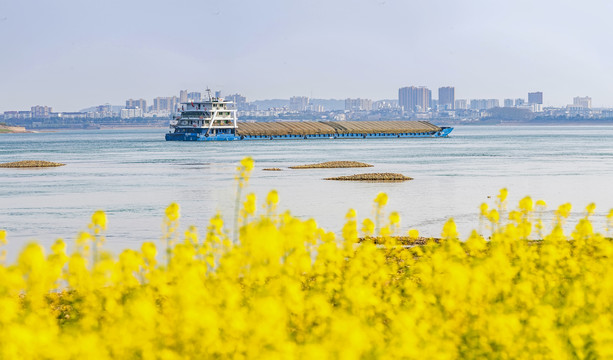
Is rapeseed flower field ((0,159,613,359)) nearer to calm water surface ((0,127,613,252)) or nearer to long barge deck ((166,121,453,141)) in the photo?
calm water surface ((0,127,613,252))

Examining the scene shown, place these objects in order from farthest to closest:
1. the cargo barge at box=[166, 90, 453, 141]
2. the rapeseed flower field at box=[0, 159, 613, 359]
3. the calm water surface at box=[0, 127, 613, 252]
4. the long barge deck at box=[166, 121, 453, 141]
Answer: the long barge deck at box=[166, 121, 453, 141] → the cargo barge at box=[166, 90, 453, 141] → the calm water surface at box=[0, 127, 613, 252] → the rapeseed flower field at box=[0, 159, 613, 359]

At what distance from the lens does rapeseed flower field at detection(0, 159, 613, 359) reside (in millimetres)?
5375

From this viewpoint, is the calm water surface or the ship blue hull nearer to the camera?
the calm water surface

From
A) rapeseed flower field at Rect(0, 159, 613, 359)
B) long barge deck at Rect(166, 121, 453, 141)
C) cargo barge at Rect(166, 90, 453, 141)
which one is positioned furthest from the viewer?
long barge deck at Rect(166, 121, 453, 141)

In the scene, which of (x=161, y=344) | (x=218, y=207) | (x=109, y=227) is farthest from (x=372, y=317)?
(x=218, y=207)

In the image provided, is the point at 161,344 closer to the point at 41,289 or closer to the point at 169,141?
the point at 41,289

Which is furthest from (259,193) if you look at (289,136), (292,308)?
(289,136)

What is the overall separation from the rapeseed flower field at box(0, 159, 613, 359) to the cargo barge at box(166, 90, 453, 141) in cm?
10197

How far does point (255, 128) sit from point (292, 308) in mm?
127943

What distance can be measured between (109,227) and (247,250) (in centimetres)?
1645

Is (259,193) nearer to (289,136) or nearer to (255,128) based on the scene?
(255,128)

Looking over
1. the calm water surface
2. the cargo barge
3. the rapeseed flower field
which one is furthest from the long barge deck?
the rapeseed flower field

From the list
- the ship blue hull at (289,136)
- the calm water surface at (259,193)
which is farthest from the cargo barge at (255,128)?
the calm water surface at (259,193)

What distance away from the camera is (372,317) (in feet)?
26.5
